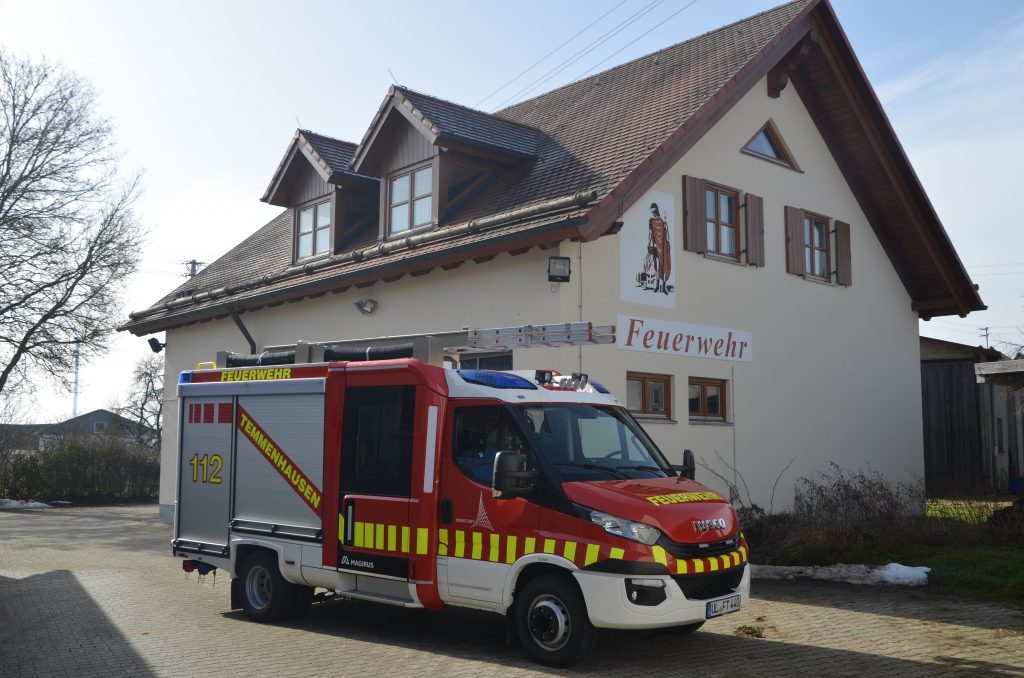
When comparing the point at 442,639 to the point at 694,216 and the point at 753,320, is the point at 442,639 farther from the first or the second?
the point at 753,320

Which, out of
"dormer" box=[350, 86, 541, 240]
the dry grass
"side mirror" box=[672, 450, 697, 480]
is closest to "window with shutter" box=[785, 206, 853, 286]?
the dry grass

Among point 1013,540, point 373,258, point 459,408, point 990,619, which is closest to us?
point 459,408

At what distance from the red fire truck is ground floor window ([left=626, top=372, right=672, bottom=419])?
4857 mm

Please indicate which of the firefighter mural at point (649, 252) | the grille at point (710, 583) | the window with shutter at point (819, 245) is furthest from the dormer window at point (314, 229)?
the grille at point (710, 583)

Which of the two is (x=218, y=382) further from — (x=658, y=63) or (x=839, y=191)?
(x=839, y=191)

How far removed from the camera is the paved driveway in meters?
7.75

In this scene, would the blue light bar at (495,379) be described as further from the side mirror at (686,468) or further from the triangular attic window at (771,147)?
the triangular attic window at (771,147)

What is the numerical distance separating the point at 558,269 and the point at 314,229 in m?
8.01

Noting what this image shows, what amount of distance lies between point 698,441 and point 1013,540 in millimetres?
4362

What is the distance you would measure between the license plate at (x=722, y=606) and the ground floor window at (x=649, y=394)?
6112 millimetres

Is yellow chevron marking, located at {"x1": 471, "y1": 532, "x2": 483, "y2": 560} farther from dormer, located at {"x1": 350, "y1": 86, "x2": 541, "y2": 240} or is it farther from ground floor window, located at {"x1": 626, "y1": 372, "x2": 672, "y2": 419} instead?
dormer, located at {"x1": 350, "y1": 86, "x2": 541, "y2": 240}

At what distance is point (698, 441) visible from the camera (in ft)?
48.7

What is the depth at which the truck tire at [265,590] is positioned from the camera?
9852mm

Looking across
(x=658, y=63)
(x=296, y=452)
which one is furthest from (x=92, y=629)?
(x=658, y=63)
